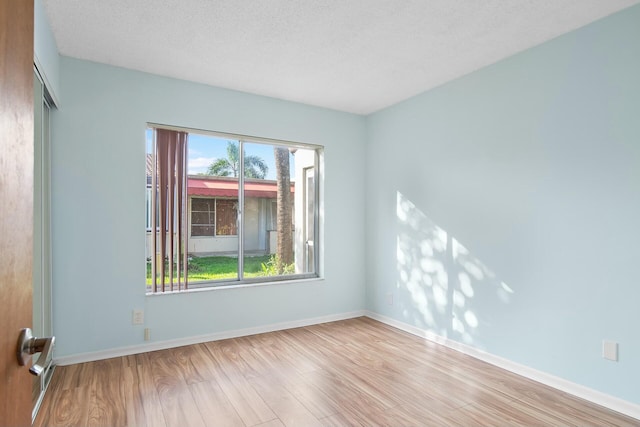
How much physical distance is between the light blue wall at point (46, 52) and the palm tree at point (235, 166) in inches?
58.8

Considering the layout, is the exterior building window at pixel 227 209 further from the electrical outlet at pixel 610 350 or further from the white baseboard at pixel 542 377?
the electrical outlet at pixel 610 350

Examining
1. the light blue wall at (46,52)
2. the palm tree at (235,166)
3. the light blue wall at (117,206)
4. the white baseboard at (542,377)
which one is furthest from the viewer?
the palm tree at (235,166)

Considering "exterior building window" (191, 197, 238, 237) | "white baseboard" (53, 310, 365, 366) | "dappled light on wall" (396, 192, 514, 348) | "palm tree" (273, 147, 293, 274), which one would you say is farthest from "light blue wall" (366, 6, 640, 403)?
"exterior building window" (191, 197, 238, 237)

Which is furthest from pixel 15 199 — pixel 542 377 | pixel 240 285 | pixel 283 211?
pixel 283 211

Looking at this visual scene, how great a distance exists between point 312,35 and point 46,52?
6.17 feet

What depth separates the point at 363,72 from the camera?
3.34m

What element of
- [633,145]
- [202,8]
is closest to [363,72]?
[202,8]

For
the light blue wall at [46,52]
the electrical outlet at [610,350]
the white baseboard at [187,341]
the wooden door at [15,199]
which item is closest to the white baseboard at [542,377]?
the electrical outlet at [610,350]

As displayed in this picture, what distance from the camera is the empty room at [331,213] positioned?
2361mm

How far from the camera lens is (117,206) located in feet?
10.6

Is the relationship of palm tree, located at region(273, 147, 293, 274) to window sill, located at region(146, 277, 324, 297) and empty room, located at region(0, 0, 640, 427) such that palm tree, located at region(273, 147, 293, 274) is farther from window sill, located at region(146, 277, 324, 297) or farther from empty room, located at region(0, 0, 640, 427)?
window sill, located at region(146, 277, 324, 297)

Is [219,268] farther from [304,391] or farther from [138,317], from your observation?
[304,391]

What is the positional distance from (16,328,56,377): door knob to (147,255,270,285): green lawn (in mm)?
2976

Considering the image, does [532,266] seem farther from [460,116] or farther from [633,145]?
[460,116]
